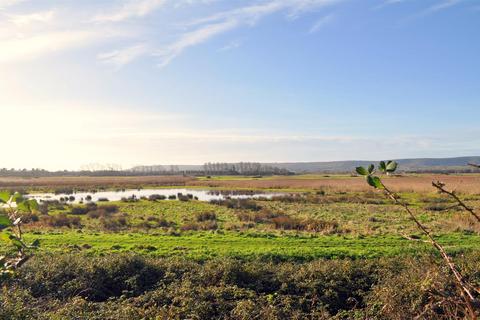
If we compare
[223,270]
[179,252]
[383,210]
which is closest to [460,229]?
[383,210]

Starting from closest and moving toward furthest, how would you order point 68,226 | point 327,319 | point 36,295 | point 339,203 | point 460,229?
point 327,319
point 36,295
point 460,229
point 68,226
point 339,203

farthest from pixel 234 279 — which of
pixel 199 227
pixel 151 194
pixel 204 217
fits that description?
pixel 151 194

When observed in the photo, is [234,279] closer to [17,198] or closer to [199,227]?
[17,198]

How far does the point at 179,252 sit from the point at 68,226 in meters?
14.0

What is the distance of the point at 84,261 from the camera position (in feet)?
35.6

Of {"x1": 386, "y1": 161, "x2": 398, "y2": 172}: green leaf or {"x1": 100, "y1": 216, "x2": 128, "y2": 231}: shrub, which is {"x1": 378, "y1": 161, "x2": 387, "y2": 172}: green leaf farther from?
{"x1": 100, "y1": 216, "x2": 128, "y2": 231}: shrub

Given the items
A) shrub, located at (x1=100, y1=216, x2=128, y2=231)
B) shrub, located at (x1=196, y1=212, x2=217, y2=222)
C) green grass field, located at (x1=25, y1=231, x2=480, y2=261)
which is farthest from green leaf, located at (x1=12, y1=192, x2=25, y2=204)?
shrub, located at (x1=196, y1=212, x2=217, y2=222)

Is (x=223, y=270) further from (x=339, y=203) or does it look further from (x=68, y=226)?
(x=339, y=203)

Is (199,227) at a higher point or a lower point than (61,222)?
lower

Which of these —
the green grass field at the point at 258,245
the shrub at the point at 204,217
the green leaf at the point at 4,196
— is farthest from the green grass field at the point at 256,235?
the green leaf at the point at 4,196

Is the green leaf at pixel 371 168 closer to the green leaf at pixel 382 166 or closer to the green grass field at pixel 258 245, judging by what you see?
the green leaf at pixel 382 166

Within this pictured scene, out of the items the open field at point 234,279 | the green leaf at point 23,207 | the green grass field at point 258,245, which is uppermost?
the green leaf at point 23,207

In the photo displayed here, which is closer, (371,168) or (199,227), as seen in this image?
(371,168)

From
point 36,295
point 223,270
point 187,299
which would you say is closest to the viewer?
point 187,299
